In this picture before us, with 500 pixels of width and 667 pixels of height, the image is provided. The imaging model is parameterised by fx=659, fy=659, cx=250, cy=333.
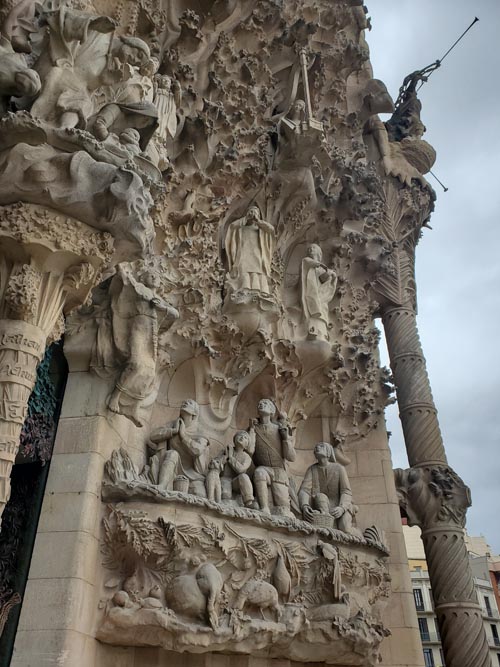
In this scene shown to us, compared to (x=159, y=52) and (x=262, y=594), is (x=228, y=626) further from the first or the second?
(x=159, y=52)

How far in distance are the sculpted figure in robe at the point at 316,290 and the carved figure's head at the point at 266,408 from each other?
1.16 metres

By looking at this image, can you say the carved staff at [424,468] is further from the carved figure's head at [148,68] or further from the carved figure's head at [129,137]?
the carved figure's head at [129,137]

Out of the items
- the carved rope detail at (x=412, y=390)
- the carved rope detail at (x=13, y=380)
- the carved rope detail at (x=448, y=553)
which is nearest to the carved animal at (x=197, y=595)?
the carved rope detail at (x=13, y=380)

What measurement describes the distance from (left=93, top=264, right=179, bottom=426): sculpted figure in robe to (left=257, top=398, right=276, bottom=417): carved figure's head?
1.68 meters

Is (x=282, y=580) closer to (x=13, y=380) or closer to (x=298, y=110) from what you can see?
(x=13, y=380)

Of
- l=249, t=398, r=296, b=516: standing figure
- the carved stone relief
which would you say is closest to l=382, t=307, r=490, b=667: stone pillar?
the carved stone relief

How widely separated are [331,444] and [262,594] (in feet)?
9.99

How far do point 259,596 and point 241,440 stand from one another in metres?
1.61

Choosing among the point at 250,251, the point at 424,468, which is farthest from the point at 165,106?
the point at 424,468

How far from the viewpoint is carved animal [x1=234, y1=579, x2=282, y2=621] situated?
572cm

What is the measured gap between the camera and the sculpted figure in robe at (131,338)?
5.72 meters

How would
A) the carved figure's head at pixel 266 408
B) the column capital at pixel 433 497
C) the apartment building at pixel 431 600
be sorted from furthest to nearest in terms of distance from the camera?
the apartment building at pixel 431 600, the column capital at pixel 433 497, the carved figure's head at pixel 266 408

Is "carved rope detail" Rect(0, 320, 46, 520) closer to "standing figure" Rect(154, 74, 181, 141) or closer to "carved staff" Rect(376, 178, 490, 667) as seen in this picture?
"standing figure" Rect(154, 74, 181, 141)

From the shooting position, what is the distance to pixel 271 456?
6.99m
